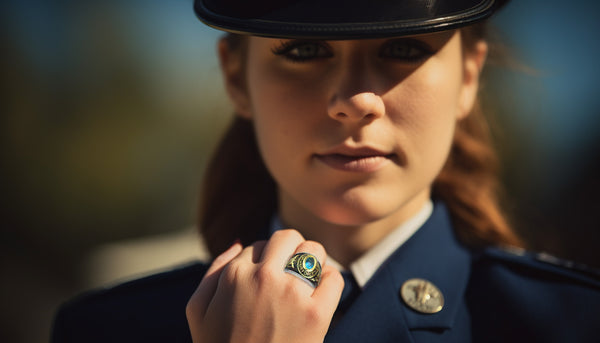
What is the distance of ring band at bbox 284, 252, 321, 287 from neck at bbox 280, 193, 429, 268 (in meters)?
0.47

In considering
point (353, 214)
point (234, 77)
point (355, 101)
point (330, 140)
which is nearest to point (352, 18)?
point (355, 101)

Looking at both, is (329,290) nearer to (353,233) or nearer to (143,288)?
(353,233)

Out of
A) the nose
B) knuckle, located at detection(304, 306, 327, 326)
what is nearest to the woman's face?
the nose

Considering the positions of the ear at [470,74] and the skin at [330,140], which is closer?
the skin at [330,140]

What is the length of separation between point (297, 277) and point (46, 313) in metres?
4.55

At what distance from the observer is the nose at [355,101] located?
4.22ft

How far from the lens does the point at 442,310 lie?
1494mm

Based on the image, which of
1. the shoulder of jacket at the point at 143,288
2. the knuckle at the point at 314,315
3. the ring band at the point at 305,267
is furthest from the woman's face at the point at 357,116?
the shoulder of jacket at the point at 143,288

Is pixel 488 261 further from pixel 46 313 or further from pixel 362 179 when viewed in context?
pixel 46 313

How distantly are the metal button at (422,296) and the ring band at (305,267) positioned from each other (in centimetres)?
38

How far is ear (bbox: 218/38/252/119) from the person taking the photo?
182 cm

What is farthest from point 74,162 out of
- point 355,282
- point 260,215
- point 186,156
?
point 355,282

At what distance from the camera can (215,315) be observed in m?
1.19

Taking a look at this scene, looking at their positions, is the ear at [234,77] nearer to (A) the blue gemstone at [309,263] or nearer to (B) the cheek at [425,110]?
(B) the cheek at [425,110]
